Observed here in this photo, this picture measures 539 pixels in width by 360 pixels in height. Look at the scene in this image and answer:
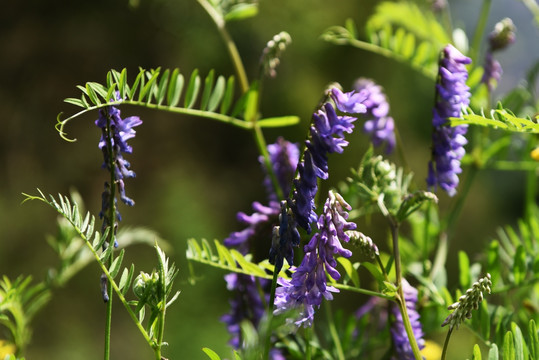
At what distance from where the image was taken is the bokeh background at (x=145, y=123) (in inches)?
99.7

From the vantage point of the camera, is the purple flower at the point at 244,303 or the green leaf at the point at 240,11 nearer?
the purple flower at the point at 244,303

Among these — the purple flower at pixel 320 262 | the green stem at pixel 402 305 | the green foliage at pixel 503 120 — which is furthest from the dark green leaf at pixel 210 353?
the green foliage at pixel 503 120

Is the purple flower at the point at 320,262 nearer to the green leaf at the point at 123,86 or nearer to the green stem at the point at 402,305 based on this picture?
the green stem at the point at 402,305

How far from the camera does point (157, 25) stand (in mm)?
2742

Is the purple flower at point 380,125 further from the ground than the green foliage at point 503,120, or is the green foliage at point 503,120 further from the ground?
the green foliage at point 503,120

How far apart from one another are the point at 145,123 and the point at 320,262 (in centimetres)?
238

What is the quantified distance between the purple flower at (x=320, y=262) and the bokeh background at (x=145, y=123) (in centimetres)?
183

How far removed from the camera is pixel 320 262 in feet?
1.90

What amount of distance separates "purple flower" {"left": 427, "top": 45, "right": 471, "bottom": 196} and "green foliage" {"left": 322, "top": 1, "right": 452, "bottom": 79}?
205 millimetres

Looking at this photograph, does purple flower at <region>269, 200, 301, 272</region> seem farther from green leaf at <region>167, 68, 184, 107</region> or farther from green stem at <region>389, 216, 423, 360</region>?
green leaf at <region>167, 68, 184, 107</region>

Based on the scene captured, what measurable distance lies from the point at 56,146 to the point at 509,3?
1.97m

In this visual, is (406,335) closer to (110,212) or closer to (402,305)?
(402,305)

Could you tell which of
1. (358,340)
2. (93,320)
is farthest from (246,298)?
(93,320)

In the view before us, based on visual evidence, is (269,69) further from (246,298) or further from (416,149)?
(416,149)
